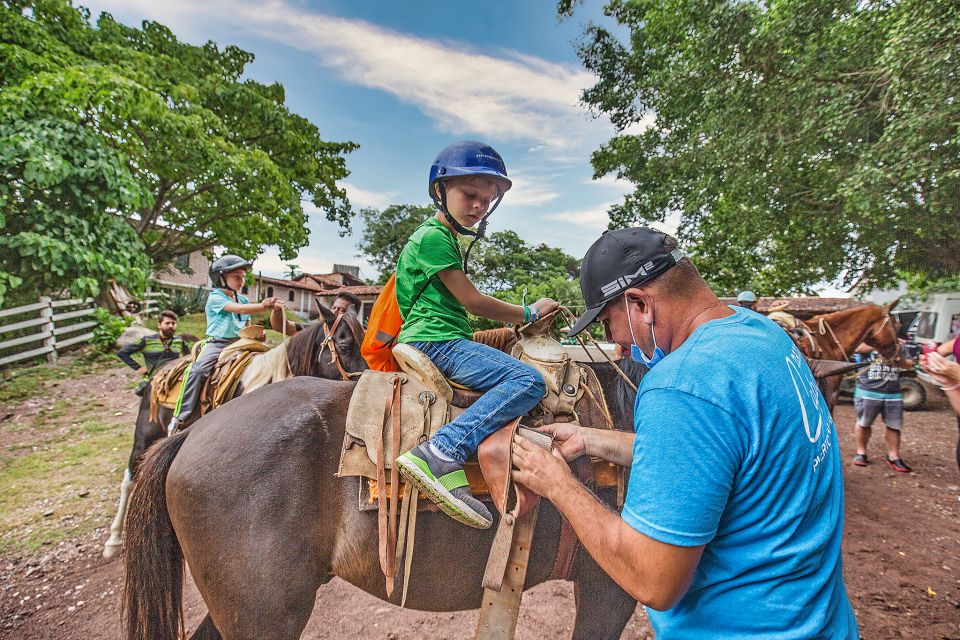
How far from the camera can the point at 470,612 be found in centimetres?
323

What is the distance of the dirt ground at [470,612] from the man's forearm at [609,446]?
2312 millimetres

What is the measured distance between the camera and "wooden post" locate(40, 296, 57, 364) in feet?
32.4

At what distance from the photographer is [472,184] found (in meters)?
2.27

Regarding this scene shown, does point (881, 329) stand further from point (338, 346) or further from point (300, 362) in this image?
point (300, 362)

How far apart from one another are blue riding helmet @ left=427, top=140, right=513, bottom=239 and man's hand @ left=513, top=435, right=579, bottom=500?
4.57 ft

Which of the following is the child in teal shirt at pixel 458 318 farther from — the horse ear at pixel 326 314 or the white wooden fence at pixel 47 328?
the white wooden fence at pixel 47 328

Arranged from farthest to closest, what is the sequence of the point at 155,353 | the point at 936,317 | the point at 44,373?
the point at 936,317 → the point at 44,373 → the point at 155,353

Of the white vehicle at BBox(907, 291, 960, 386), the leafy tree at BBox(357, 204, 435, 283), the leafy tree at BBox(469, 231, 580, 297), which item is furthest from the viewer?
the leafy tree at BBox(357, 204, 435, 283)

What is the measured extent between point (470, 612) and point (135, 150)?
13473 mm

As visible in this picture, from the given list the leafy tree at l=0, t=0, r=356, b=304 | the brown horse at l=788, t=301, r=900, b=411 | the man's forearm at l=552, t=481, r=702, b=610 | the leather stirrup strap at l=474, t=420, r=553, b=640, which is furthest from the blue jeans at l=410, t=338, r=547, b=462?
the leafy tree at l=0, t=0, r=356, b=304

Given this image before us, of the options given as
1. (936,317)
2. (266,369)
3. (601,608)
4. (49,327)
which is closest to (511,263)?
(936,317)

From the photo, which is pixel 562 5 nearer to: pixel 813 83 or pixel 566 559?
pixel 813 83

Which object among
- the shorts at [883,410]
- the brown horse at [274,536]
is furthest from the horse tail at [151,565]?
the shorts at [883,410]

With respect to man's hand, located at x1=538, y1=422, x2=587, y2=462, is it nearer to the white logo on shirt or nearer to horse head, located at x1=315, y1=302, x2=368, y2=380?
the white logo on shirt
